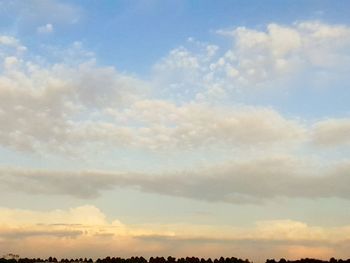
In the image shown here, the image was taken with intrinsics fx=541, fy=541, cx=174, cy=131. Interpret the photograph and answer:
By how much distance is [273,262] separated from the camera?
179 m

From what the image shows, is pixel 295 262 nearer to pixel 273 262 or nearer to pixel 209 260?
pixel 273 262

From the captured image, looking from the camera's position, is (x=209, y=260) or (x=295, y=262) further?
(x=209, y=260)

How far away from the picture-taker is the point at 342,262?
161 metres

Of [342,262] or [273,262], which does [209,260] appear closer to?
[273,262]

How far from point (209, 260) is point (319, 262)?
45570 millimetres

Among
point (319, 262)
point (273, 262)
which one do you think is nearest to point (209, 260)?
point (273, 262)

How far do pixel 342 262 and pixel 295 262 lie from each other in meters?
15.2

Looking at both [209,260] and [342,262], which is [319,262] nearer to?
[342,262]

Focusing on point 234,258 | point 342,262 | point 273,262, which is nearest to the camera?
point 342,262

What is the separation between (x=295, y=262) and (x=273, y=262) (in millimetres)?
10170

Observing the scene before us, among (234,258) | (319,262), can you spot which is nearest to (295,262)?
(319,262)

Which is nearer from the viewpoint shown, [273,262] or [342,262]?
[342,262]

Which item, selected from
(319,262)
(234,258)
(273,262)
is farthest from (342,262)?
(234,258)

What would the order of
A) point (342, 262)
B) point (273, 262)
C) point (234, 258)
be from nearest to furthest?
point (342, 262) < point (273, 262) < point (234, 258)
